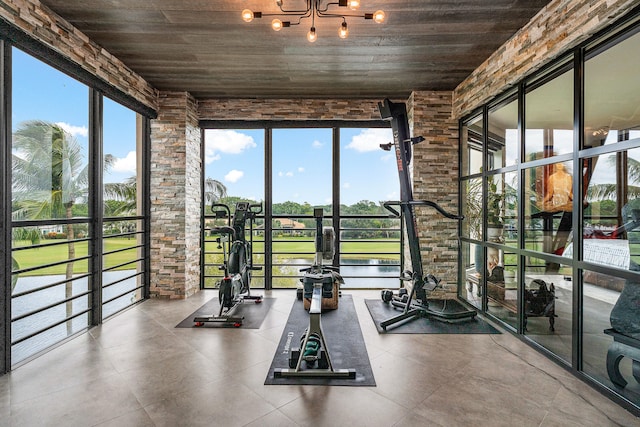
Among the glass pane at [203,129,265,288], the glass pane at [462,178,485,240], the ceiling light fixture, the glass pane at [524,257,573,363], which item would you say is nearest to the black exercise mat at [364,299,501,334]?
the glass pane at [524,257,573,363]

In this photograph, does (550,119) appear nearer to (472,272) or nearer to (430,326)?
(472,272)

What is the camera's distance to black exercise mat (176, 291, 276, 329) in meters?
4.09

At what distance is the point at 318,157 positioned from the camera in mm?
6066

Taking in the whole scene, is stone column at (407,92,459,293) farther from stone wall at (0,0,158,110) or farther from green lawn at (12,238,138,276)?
green lawn at (12,238,138,276)

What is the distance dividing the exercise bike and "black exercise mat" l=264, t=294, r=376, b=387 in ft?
2.57

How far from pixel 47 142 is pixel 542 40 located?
17.8 feet

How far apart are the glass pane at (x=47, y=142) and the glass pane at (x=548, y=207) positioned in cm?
547

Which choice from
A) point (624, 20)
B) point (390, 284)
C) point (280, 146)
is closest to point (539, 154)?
point (624, 20)

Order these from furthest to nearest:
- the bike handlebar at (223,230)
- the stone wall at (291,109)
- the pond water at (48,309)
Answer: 1. the stone wall at (291,109)
2. the bike handlebar at (223,230)
3. the pond water at (48,309)

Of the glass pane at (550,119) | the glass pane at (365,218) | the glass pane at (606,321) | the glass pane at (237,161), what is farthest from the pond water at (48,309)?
the glass pane at (550,119)

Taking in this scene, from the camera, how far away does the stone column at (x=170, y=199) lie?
531 cm

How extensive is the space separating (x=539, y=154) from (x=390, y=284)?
135 inches

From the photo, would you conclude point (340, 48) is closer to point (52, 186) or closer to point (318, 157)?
point (318, 157)

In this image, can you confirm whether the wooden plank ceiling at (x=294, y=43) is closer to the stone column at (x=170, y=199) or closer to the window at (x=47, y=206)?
the stone column at (x=170, y=199)
